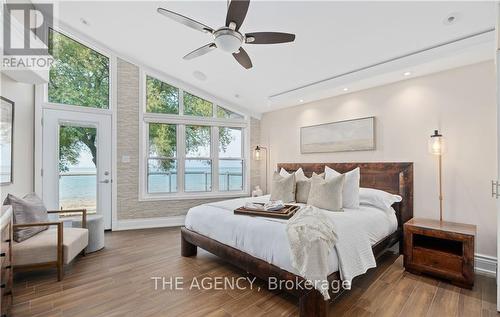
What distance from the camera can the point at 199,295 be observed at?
235 centimetres

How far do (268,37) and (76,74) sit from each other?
159 inches

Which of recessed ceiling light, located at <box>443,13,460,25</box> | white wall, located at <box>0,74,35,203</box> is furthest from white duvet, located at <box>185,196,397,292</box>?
white wall, located at <box>0,74,35,203</box>

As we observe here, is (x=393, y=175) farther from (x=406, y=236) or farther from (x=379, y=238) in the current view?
(x=379, y=238)

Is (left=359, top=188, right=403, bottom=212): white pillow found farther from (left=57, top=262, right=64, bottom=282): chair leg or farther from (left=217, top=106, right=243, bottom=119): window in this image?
(left=57, top=262, right=64, bottom=282): chair leg

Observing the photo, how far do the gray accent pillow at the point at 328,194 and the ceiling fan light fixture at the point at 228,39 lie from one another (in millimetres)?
1963

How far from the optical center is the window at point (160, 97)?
16.6 feet

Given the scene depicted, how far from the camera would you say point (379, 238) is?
2748 mm

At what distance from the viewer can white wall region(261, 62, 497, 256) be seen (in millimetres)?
2840

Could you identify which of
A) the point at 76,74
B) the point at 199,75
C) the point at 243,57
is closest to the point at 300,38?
the point at 243,57

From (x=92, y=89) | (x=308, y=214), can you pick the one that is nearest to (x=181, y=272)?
(x=308, y=214)

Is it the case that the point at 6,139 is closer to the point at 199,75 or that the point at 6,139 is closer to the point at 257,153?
the point at 199,75

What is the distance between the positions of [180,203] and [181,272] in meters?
2.42

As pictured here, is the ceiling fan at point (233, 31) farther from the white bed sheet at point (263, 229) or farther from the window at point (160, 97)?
the window at point (160, 97)

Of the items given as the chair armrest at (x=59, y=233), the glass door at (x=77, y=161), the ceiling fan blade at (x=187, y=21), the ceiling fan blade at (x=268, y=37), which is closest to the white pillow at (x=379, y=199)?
the ceiling fan blade at (x=268, y=37)
